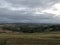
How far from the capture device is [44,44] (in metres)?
22.8

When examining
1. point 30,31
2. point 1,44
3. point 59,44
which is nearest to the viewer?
point 1,44

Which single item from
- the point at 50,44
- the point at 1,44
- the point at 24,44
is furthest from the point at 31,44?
the point at 1,44

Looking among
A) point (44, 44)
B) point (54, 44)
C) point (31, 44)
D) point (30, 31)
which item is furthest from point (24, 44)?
point (30, 31)

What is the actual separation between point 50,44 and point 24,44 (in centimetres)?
371

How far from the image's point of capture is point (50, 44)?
2259 cm

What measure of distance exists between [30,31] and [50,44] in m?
19.8

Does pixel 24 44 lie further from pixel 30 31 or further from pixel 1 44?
pixel 30 31

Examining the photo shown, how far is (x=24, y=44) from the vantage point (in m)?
22.9

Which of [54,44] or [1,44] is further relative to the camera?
[54,44]

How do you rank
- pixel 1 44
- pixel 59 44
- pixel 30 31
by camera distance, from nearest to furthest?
pixel 1 44
pixel 59 44
pixel 30 31

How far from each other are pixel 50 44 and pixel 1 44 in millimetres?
6902

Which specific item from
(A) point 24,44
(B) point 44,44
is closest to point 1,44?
(A) point 24,44

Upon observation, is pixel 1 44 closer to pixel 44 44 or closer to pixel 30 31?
pixel 44 44

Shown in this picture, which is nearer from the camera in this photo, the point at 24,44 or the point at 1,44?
the point at 1,44
